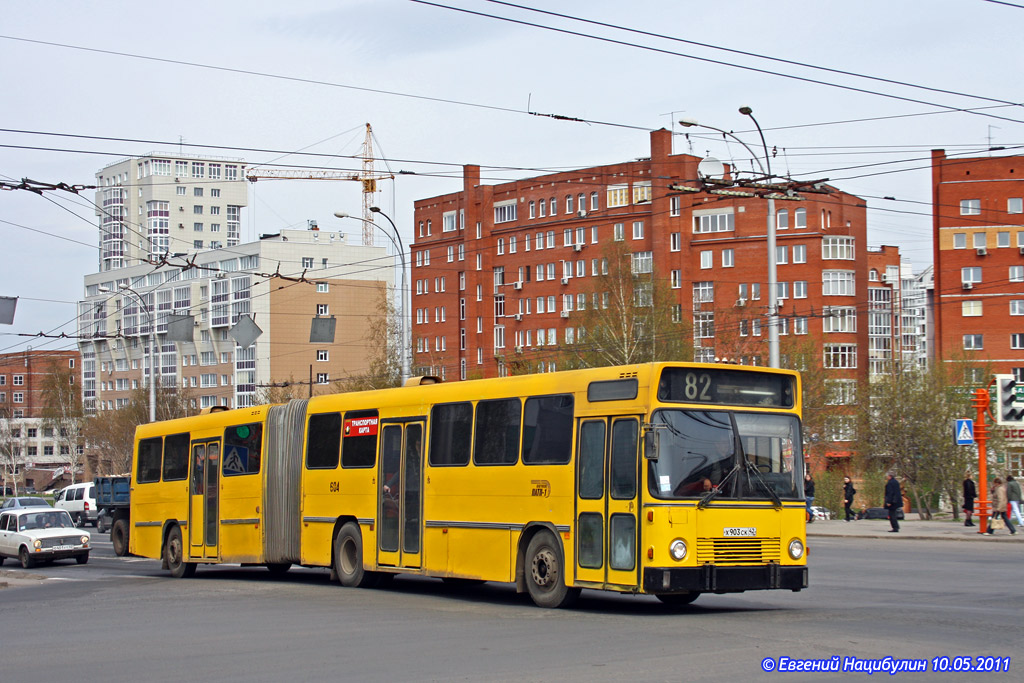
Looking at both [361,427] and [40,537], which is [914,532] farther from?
[40,537]

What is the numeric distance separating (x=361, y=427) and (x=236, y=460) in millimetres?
4148

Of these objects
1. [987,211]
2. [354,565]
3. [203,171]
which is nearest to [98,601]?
[354,565]

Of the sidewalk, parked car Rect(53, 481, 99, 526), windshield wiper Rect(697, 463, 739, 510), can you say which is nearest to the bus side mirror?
windshield wiper Rect(697, 463, 739, 510)

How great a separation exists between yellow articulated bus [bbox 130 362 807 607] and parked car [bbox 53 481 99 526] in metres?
34.1

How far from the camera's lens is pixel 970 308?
83.9 meters

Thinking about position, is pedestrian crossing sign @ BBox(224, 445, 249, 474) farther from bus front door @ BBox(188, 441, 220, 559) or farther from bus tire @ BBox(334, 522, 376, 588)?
Result: bus tire @ BBox(334, 522, 376, 588)

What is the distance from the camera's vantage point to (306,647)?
38.9 feet

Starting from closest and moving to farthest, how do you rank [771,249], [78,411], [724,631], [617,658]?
[617,658] < [724,631] < [771,249] < [78,411]

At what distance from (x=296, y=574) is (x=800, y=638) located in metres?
13.7

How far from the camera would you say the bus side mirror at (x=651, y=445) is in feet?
43.8

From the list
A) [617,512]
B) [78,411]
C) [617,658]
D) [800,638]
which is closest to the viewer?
[617,658]

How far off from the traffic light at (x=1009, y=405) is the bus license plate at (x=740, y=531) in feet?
63.5

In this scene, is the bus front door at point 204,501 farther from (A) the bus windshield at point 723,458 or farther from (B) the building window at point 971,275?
(B) the building window at point 971,275

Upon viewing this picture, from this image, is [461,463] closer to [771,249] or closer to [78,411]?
[771,249]
